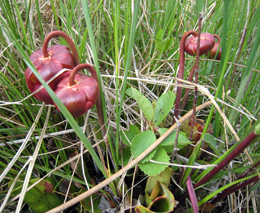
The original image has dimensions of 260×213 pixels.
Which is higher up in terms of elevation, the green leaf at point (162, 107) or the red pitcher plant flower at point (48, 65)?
the red pitcher plant flower at point (48, 65)

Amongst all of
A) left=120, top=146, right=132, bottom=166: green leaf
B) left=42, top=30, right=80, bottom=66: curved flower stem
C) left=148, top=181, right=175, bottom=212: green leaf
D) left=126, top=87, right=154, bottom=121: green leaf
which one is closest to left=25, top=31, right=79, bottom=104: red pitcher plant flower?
left=42, top=30, right=80, bottom=66: curved flower stem

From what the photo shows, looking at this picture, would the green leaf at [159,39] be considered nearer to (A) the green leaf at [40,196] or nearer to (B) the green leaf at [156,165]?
(B) the green leaf at [156,165]

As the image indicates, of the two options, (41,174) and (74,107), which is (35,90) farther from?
(41,174)

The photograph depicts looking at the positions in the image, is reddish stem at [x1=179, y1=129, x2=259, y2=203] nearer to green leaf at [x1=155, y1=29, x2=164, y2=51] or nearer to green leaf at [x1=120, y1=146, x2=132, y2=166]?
green leaf at [x1=120, y1=146, x2=132, y2=166]

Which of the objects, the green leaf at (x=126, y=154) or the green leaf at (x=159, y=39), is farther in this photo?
the green leaf at (x=159, y=39)

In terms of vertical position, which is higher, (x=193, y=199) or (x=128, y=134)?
(x=128, y=134)

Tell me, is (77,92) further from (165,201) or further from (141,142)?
(165,201)

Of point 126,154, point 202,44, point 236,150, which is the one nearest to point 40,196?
point 126,154

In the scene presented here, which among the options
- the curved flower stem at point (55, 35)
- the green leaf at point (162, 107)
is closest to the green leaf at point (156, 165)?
the green leaf at point (162, 107)

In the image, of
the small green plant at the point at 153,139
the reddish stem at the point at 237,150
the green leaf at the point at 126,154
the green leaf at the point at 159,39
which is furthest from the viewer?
the green leaf at the point at 159,39
